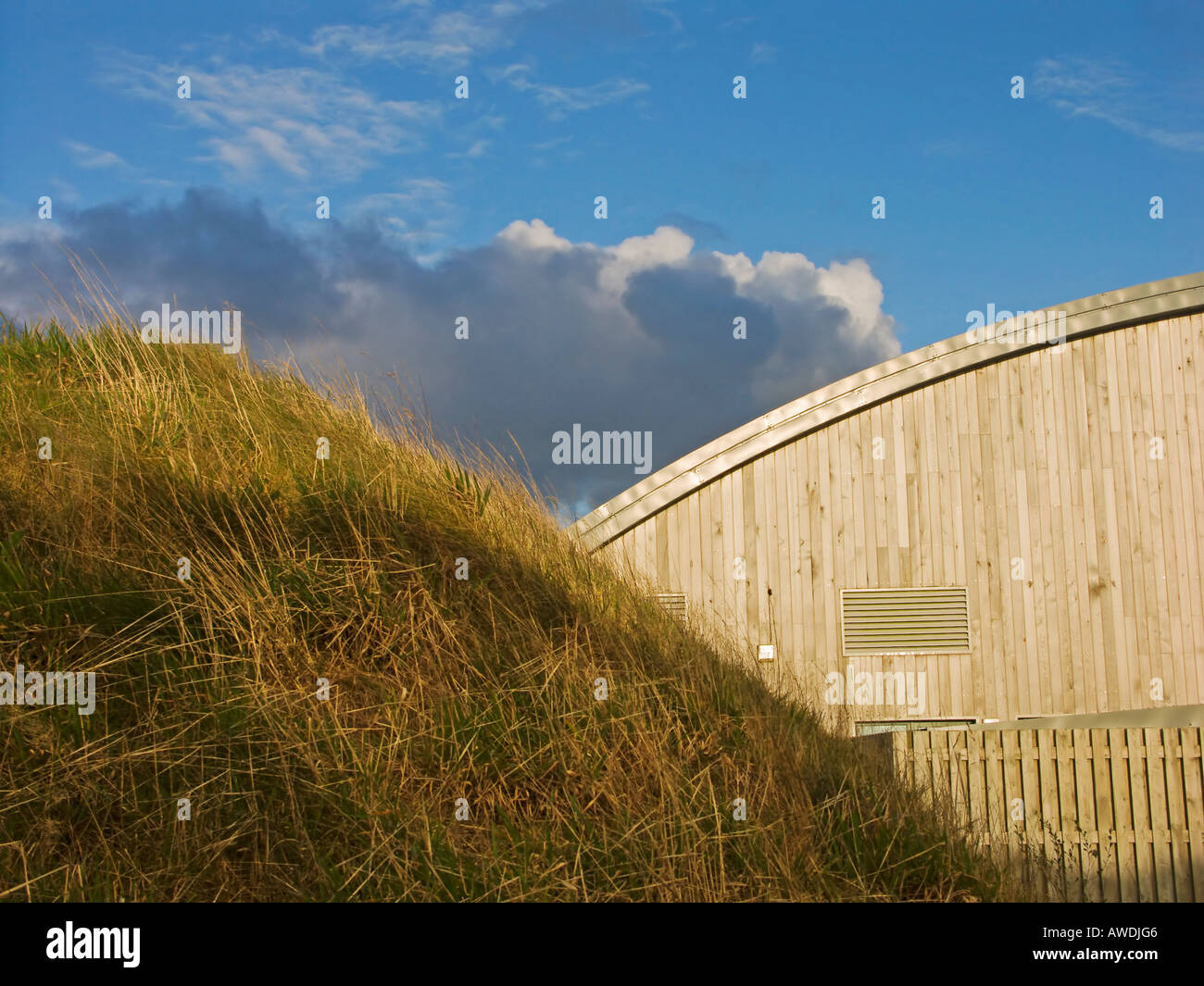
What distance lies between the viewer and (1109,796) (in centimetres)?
761

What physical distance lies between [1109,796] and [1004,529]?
4.54 meters

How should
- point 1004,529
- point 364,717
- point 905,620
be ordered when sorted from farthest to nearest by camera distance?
point 1004,529 < point 905,620 < point 364,717

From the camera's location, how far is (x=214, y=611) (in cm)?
511

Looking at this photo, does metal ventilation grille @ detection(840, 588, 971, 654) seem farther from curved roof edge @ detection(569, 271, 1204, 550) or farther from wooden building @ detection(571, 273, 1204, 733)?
curved roof edge @ detection(569, 271, 1204, 550)

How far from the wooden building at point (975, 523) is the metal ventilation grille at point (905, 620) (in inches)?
1.0

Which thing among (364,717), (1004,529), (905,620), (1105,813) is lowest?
(1105,813)

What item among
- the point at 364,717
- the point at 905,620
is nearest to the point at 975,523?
the point at 905,620

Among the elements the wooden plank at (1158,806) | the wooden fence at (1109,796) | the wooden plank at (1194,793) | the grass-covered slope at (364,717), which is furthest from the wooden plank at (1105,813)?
the grass-covered slope at (364,717)

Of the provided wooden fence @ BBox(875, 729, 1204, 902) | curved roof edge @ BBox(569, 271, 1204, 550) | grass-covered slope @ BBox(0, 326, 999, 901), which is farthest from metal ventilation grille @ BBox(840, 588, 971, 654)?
grass-covered slope @ BBox(0, 326, 999, 901)

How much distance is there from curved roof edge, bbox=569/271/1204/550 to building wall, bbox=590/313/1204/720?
15 cm

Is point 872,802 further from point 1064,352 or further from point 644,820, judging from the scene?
point 1064,352

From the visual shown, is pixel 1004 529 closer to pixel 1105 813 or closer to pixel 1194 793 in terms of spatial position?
pixel 1194 793

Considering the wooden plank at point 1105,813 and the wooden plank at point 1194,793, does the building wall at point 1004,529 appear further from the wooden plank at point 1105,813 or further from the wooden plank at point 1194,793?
the wooden plank at point 1105,813

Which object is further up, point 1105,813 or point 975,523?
point 975,523
